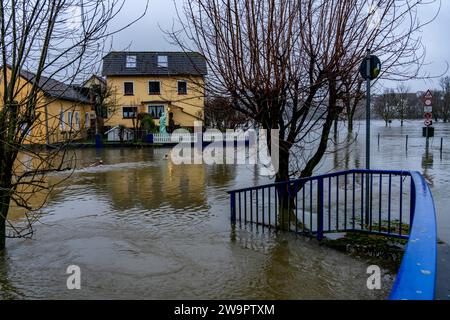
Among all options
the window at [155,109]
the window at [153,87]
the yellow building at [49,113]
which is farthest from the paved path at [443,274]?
the window at [155,109]

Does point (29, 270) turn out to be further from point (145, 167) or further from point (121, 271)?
point (145, 167)

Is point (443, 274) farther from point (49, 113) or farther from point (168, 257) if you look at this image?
point (49, 113)

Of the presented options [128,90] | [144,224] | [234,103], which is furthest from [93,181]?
[128,90]

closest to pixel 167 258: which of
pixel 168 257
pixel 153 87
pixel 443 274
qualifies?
pixel 168 257

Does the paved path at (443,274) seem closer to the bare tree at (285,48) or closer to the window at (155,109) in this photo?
the bare tree at (285,48)

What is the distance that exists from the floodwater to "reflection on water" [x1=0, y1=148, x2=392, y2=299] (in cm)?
1

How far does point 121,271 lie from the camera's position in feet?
17.9

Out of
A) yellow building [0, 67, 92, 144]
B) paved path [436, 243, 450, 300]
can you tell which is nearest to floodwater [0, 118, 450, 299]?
paved path [436, 243, 450, 300]

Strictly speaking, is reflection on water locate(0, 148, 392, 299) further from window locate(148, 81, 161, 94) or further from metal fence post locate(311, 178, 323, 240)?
window locate(148, 81, 161, 94)

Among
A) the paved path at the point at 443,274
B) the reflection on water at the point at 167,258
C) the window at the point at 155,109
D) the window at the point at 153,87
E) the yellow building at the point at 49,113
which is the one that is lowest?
the reflection on water at the point at 167,258

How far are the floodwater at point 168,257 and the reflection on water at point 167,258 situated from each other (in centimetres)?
1

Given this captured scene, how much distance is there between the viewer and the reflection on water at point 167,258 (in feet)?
15.7

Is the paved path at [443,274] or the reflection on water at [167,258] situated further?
the reflection on water at [167,258]
